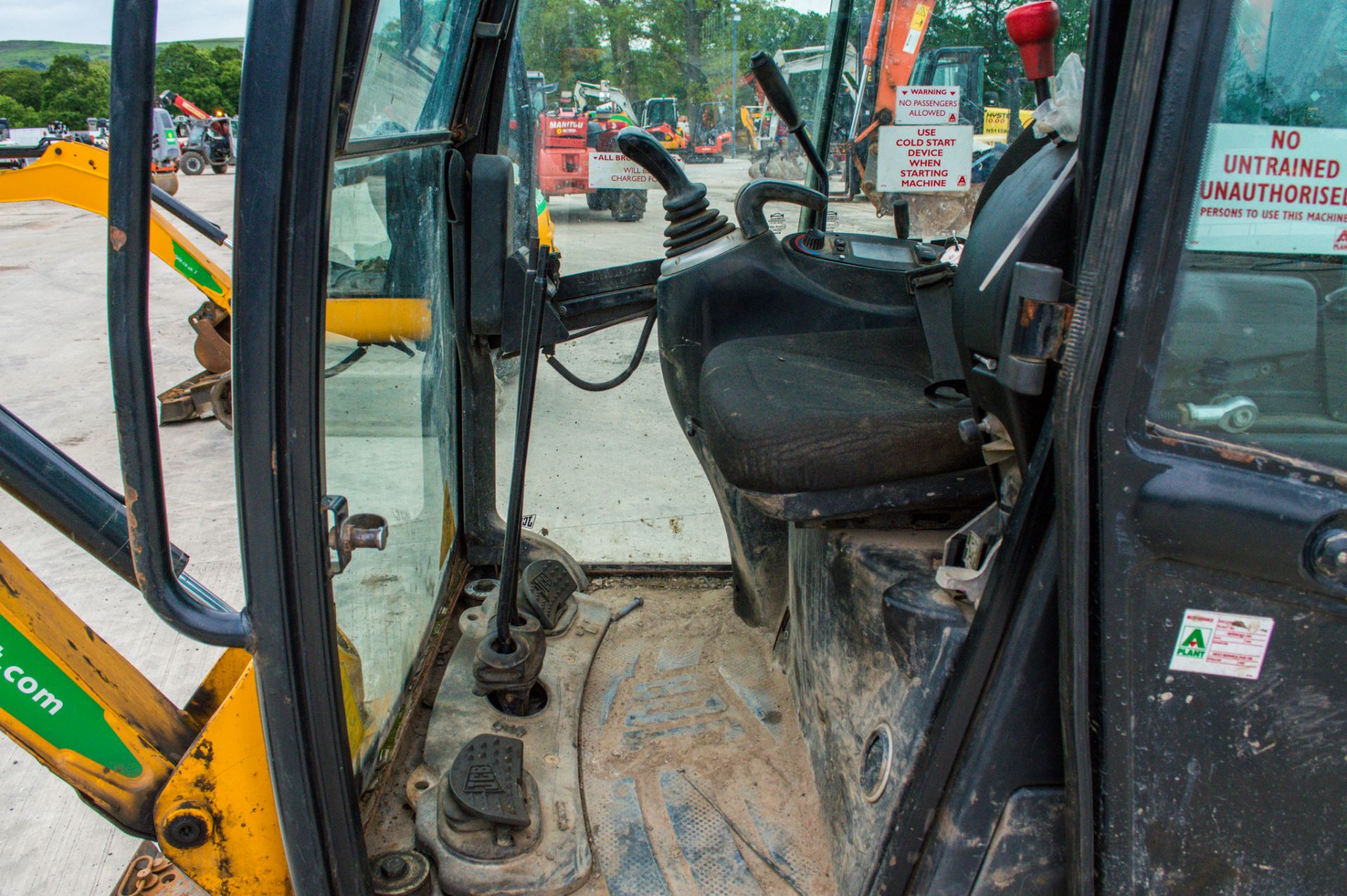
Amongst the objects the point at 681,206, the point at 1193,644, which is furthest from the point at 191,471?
the point at 1193,644

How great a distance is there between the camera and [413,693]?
1828mm

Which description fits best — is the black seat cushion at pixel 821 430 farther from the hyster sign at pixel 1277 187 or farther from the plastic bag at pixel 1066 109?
the hyster sign at pixel 1277 187

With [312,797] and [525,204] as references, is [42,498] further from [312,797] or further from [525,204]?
[525,204]

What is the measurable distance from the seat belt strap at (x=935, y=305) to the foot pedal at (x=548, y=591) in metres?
0.99

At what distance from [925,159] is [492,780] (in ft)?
6.43

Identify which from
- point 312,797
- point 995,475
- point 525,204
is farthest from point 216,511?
point 995,475

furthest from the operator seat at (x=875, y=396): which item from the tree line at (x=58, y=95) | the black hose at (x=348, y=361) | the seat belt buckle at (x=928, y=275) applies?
the tree line at (x=58, y=95)

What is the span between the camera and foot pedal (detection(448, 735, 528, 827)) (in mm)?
1501

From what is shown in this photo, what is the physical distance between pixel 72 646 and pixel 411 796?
57 centimetres

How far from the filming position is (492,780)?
1.57 metres

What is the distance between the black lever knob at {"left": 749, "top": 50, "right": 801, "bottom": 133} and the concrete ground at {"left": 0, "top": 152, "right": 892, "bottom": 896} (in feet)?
1.55

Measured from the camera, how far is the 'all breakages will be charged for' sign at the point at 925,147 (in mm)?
2480

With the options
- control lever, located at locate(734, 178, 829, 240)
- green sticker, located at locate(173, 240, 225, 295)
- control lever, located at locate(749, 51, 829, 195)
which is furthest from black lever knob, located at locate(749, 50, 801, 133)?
green sticker, located at locate(173, 240, 225, 295)

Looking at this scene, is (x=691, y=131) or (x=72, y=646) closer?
(x=72, y=646)
